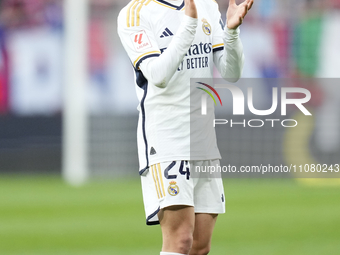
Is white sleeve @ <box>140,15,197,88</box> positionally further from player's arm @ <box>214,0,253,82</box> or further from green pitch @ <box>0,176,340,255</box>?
green pitch @ <box>0,176,340,255</box>

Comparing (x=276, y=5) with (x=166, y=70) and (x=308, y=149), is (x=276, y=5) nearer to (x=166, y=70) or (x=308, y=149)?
(x=308, y=149)

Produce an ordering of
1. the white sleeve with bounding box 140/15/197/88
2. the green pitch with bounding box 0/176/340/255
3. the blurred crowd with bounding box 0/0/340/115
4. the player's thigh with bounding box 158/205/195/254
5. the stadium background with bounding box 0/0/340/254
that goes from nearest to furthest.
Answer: the white sleeve with bounding box 140/15/197/88 < the player's thigh with bounding box 158/205/195/254 < the green pitch with bounding box 0/176/340/255 < the stadium background with bounding box 0/0/340/254 < the blurred crowd with bounding box 0/0/340/115

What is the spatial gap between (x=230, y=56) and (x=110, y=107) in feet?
23.3

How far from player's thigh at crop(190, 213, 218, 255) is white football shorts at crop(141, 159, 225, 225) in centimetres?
4

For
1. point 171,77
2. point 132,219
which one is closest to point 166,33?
point 171,77

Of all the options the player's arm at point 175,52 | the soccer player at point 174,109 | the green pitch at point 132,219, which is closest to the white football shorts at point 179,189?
the soccer player at point 174,109

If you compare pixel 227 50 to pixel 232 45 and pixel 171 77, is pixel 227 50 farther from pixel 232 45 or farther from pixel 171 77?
pixel 171 77

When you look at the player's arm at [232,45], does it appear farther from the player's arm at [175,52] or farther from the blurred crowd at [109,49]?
the blurred crowd at [109,49]

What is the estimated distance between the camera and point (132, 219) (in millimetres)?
7418

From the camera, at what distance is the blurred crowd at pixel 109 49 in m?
9.85

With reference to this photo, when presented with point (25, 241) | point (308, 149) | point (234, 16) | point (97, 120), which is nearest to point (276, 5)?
point (308, 149)

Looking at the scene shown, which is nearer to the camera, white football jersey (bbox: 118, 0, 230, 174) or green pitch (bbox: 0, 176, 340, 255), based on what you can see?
white football jersey (bbox: 118, 0, 230, 174)

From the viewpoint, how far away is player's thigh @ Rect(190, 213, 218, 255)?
10.7 feet

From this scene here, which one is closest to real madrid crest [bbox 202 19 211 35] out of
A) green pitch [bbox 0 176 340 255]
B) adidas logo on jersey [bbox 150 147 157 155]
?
adidas logo on jersey [bbox 150 147 157 155]
